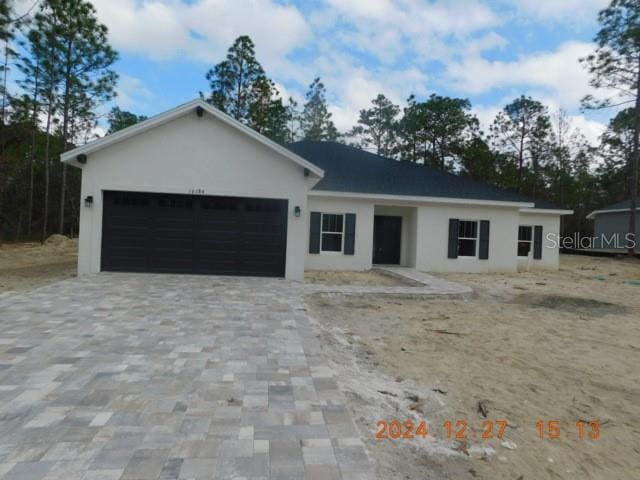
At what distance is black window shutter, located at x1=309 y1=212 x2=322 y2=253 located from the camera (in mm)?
13305

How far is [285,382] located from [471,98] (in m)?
27.6

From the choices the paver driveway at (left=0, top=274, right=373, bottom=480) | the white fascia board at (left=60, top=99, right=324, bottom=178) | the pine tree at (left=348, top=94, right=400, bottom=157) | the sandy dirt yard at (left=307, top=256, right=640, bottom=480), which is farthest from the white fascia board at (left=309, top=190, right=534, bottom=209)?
the pine tree at (left=348, top=94, right=400, bottom=157)

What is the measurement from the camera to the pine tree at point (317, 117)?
32.8 meters

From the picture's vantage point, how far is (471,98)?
26.4m

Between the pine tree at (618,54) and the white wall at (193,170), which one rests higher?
Answer: the pine tree at (618,54)

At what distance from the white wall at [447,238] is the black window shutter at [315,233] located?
3.72 meters

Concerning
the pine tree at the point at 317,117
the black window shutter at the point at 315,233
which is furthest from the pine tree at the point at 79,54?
the pine tree at the point at 317,117

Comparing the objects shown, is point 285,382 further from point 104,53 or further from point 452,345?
point 104,53

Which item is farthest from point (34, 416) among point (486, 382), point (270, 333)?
point (486, 382)

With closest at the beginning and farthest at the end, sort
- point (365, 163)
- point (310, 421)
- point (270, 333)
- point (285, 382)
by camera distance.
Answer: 1. point (310, 421)
2. point (285, 382)
3. point (270, 333)
4. point (365, 163)

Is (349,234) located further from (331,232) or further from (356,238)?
(331,232)
